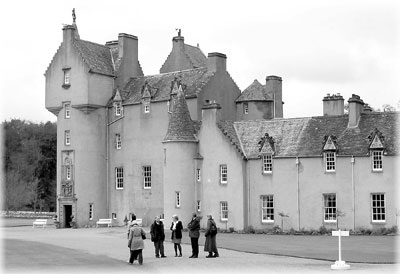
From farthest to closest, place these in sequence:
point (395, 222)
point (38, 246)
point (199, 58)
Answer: point (199, 58)
point (395, 222)
point (38, 246)

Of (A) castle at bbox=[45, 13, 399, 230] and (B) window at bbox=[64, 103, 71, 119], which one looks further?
(B) window at bbox=[64, 103, 71, 119]

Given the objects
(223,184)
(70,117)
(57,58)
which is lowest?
(223,184)

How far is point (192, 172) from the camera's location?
2172 inches

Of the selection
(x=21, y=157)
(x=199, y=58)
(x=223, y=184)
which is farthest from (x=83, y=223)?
(x=21, y=157)

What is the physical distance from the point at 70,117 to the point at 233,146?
17378 millimetres

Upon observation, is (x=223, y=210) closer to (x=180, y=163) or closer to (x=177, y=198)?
(x=177, y=198)

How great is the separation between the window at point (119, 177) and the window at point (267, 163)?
15.3m

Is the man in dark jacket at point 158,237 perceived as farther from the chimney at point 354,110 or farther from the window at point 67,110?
the window at point 67,110

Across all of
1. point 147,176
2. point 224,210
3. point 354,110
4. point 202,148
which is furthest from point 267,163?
point 147,176

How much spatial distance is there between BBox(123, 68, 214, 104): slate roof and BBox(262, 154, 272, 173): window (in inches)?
365

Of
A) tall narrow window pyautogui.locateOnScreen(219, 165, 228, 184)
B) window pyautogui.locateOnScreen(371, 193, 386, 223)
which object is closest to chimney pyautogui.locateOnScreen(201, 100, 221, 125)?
tall narrow window pyautogui.locateOnScreen(219, 165, 228, 184)

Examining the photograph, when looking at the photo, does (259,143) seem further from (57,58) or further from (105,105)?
(57,58)

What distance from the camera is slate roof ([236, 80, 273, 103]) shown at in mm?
61719

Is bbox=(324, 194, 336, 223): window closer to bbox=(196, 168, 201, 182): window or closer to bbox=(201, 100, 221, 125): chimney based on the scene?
bbox=(196, 168, 201, 182): window
